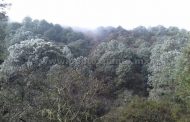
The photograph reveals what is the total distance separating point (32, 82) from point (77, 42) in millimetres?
45509

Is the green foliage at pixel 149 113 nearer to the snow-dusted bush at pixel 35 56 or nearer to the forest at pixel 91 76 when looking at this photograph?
the forest at pixel 91 76

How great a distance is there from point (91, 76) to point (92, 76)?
5191mm

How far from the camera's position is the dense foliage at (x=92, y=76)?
2303 centimetres

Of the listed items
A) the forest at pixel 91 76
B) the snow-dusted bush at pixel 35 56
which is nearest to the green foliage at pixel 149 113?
the forest at pixel 91 76

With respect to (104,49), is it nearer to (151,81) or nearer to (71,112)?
(151,81)

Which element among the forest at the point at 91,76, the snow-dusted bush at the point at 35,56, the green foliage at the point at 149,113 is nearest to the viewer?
the forest at the point at 91,76

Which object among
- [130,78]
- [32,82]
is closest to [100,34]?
[130,78]

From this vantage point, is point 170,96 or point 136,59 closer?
point 170,96

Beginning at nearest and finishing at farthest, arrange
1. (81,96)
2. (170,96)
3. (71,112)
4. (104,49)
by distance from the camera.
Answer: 1. (71,112)
2. (81,96)
3. (170,96)
4. (104,49)

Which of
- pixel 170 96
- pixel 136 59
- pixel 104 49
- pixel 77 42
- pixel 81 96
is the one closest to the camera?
pixel 81 96

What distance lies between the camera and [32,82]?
2569cm

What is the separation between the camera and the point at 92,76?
3800cm

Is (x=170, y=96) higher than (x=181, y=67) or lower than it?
lower

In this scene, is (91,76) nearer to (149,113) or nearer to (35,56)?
(149,113)
